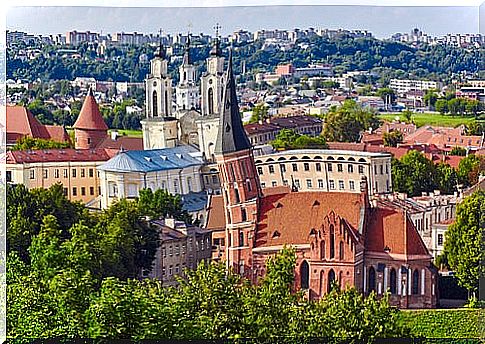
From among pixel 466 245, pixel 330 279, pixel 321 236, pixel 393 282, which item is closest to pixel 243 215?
pixel 321 236

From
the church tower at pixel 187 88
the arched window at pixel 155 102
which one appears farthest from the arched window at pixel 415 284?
the arched window at pixel 155 102

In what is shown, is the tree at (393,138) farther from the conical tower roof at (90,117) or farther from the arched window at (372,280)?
the conical tower roof at (90,117)

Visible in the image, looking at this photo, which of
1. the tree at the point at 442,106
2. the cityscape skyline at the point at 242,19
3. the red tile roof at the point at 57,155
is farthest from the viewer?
the tree at the point at 442,106

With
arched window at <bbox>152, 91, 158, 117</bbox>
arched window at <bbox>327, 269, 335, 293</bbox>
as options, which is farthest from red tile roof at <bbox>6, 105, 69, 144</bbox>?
arched window at <bbox>327, 269, 335, 293</bbox>

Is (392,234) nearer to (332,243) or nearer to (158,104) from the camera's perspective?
(332,243)

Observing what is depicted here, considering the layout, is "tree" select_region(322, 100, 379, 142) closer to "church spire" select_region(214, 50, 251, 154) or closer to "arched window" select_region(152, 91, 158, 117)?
"church spire" select_region(214, 50, 251, 154)
